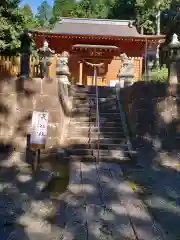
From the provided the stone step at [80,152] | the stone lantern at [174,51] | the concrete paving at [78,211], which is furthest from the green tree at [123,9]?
the concrete paving at [78,211]

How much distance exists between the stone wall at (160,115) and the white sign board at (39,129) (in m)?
2.94

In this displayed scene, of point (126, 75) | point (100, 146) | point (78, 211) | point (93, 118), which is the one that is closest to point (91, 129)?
point (93, 118)

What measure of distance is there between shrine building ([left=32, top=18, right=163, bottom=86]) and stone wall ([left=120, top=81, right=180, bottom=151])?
11121 millimetres

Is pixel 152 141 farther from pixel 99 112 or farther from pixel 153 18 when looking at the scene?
pixel 153 18

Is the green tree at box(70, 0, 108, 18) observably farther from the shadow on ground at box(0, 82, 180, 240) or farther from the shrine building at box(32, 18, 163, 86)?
the shadow on ground at box(0, 82, 180, 240)

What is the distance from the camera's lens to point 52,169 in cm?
646

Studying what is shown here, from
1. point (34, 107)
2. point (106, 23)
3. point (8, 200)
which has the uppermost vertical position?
point (106, 23)

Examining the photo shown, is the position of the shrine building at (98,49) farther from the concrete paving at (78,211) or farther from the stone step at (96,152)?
the concrete paving at (78,211)

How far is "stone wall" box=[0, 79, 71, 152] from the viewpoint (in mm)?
7598

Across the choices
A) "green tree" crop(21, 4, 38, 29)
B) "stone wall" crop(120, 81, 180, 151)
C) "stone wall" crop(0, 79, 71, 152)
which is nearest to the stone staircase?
"stone wall" crop(0, 79, 71, 152)

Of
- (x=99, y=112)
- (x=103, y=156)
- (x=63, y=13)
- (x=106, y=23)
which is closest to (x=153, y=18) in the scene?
(x=106, y=23)

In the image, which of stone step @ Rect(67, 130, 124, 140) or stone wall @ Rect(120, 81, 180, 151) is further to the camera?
stone step @ Rect(67, 130, 124, 140)

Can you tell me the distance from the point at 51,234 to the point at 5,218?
772mm

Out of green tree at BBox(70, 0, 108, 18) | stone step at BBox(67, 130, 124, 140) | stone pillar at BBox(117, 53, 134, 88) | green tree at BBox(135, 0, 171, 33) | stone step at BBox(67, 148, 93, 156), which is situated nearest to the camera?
stone step at BBox(67, 148, 93, 156)
